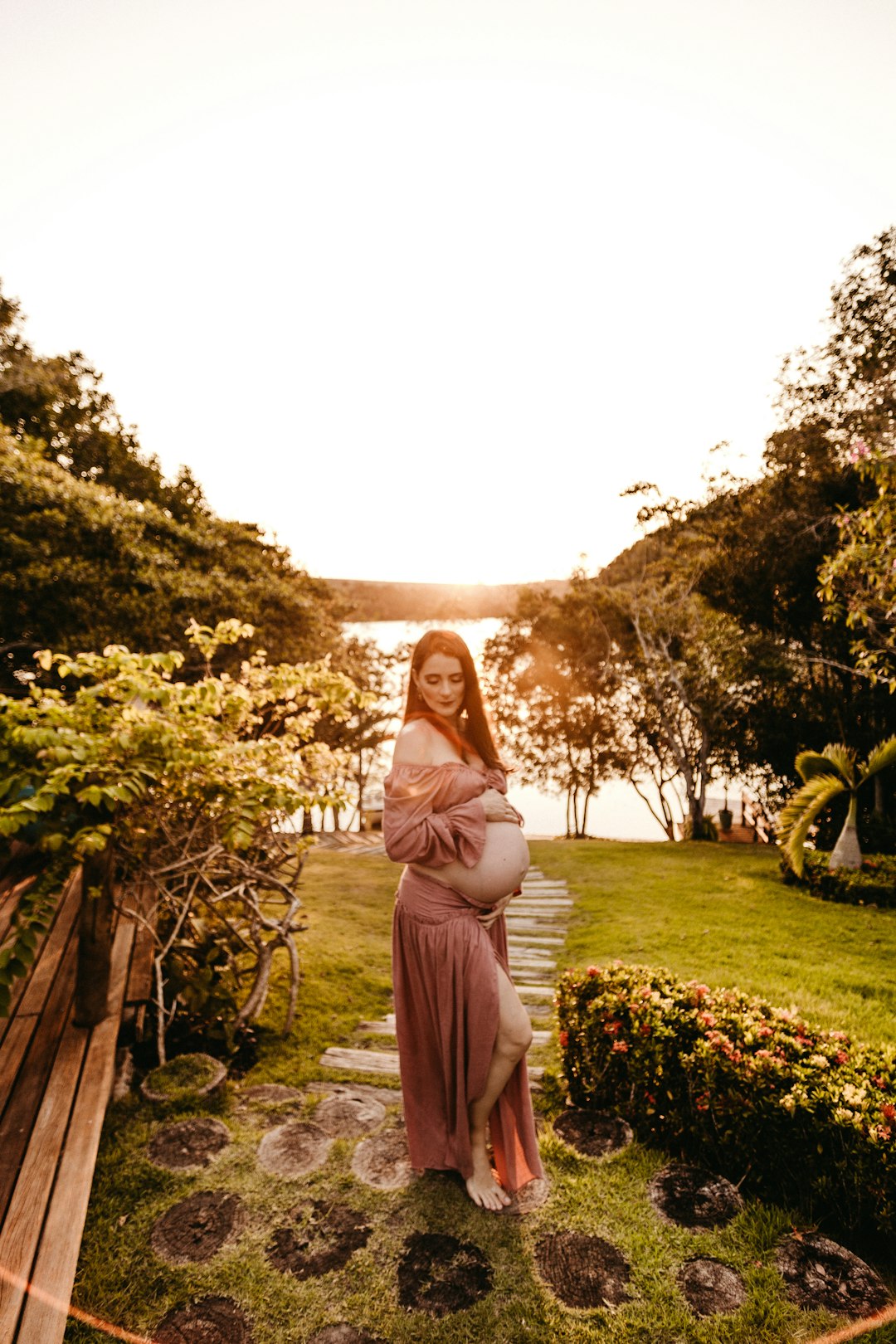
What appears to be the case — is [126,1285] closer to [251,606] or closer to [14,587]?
[14,587]

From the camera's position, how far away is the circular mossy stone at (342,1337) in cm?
215

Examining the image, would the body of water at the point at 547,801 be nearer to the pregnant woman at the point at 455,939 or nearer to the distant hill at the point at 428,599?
the distant hill at the point at 428,599

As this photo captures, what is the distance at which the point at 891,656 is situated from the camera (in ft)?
29.8

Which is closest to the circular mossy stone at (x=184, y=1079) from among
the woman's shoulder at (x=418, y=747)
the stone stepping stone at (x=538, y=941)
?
the woman's shoulder at (x=418, y=747)

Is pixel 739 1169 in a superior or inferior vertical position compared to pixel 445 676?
inferior

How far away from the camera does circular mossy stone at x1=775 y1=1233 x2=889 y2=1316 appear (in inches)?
89.0

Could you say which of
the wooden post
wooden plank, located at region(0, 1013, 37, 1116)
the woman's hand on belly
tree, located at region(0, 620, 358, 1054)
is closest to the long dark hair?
the woman's hand on belly

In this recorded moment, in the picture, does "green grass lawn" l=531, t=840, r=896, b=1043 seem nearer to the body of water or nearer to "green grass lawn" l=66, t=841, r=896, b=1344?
"green grass lawn" l=66, t=841, r=896, b=1344

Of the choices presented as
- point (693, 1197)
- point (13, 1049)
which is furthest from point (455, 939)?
point (13, 1049)

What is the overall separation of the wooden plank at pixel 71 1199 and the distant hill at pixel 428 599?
52.8ft

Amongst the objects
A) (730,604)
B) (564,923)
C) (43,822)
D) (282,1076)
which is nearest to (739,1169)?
(282,1076)

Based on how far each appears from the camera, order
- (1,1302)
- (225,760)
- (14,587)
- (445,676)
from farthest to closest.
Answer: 1. (14,587)
2. (225,760)
3. (445,676)
4. (1,1302)

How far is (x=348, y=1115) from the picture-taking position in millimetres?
3496

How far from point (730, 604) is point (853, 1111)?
10941 mm
